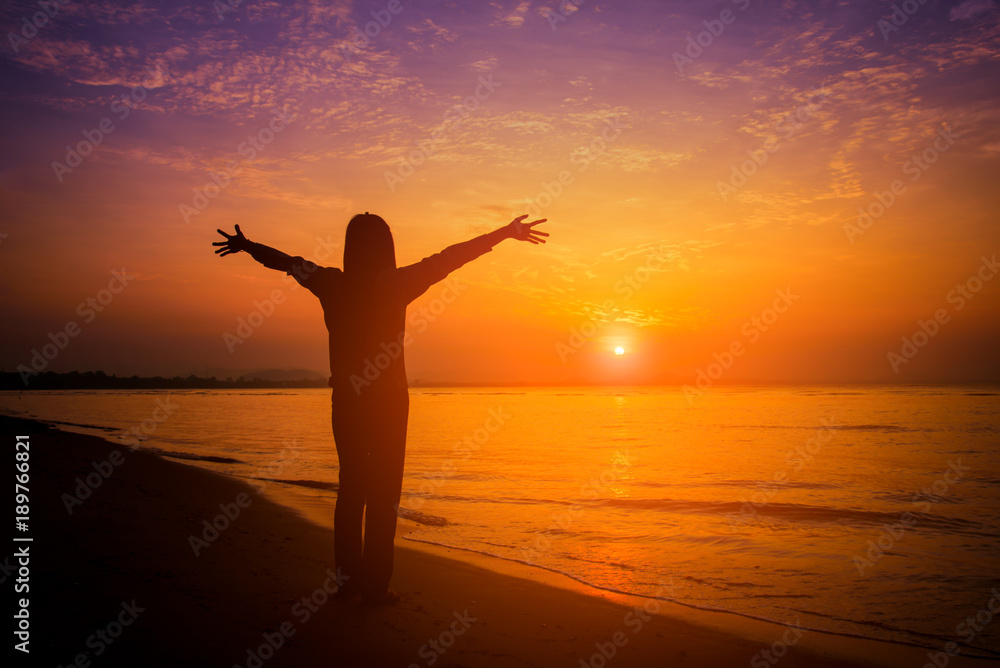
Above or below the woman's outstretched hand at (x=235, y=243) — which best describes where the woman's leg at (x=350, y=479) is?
below

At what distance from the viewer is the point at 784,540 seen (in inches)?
375

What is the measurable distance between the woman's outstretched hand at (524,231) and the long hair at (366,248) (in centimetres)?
107

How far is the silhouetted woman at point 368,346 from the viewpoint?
4.59 m

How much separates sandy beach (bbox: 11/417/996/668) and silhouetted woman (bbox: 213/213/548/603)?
930 millimetres

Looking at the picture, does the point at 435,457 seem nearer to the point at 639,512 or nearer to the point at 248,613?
the point at 639,512

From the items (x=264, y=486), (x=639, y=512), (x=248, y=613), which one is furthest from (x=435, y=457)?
(x=248, y=613)

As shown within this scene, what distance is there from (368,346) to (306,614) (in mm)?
2223

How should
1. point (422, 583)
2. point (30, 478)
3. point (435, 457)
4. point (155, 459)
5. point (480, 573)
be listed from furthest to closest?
point (435, 457)
point (155, 459)
point (30, 478)
point (480, 573)
point (422, 583)

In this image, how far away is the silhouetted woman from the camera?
4594 mm

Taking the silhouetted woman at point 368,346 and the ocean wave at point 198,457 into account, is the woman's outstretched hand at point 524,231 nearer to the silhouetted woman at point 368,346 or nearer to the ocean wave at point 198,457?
the silhouetted woman at point 368,346

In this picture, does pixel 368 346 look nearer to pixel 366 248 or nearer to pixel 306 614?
pixel 366 248

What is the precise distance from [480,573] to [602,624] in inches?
86.6

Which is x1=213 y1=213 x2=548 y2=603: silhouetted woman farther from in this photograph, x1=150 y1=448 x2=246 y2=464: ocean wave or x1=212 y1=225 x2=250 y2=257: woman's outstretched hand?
x1=150 y1=448 x2=246 y2=464: ocean wave

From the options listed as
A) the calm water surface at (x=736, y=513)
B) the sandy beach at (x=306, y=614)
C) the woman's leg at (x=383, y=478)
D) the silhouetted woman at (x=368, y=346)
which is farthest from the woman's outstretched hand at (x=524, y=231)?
the calm water surface at (x=736, y=513)
